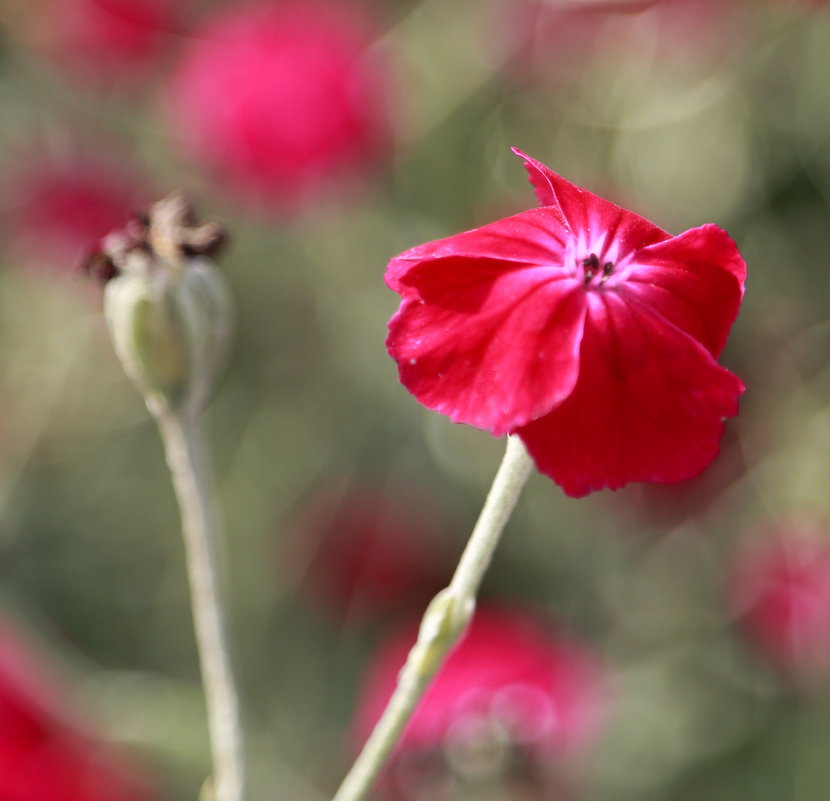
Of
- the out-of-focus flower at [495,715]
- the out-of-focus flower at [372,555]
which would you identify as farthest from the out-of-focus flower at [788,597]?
the out-of-focus flower at [372,555]

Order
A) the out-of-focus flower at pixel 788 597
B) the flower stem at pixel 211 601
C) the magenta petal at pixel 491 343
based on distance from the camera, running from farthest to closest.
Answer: the out-of-focus flower at pixel 788 597 → the flower stem at pixel 211 601 → the magenta petal at pixel 491 343

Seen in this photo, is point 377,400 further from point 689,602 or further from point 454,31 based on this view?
point 454,31

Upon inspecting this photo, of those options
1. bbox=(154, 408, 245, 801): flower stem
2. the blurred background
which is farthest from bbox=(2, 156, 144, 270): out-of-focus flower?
bbox=(154, 408, 245, 801): flower stem

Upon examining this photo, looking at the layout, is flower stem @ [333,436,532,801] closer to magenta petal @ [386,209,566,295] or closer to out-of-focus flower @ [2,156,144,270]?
magenta petal @ [386,209,566,295]

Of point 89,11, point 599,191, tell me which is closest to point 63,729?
point 599,191

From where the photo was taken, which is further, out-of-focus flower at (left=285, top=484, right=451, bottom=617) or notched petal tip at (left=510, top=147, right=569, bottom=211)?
out-of-focus flower at (left=285, top=484, right=451, bottom=617)

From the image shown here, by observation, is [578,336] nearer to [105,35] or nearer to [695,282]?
[695,282]

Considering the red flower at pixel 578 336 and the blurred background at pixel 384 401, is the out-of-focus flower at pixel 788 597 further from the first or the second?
the red flower at pixel 578 336

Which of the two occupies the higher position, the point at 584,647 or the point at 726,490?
the point at 726,490
